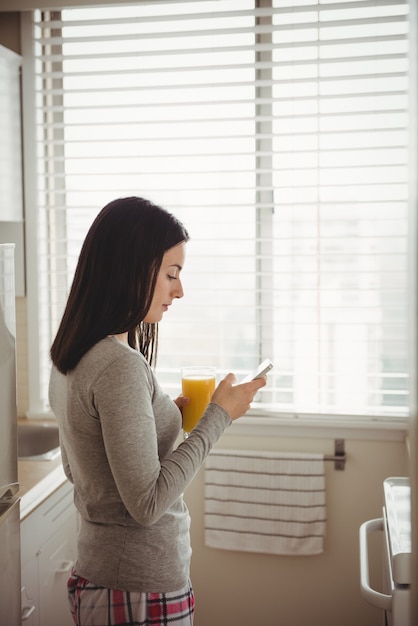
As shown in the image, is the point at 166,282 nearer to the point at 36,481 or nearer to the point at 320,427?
the point at 36,481

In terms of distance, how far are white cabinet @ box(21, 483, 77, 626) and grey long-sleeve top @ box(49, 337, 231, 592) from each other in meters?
0.67

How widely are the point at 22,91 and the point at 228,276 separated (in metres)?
1.09

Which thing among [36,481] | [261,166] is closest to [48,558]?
[36,481]

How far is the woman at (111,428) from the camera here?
1.29m

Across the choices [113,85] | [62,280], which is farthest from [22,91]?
[62,280]

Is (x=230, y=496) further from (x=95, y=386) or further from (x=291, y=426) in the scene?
(x=95, y=386)

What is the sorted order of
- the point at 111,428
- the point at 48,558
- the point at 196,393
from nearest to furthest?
1. the point at 111,428
2. the point at 196,393
3. the point at 48,558

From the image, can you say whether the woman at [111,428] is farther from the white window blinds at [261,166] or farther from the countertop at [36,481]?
the white window blinds at [261,166]

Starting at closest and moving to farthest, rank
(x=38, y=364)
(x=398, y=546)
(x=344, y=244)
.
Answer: (x=398, y=546) → (x=344, y=244) → (x=38, y=364)

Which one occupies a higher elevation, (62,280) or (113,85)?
(113,85)

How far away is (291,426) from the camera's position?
273cm

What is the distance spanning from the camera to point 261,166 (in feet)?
9.12

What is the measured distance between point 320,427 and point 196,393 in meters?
1.10

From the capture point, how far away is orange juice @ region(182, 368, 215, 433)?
1.73 meters
